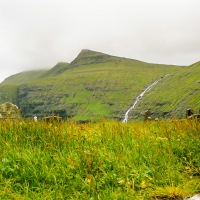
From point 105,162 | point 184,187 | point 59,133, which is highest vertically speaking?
point 59,133

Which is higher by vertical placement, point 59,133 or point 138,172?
point 59,133

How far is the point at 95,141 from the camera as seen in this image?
7.97 metres

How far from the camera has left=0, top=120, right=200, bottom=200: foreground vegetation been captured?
5.64 metres

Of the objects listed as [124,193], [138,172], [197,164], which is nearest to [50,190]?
[124,193]

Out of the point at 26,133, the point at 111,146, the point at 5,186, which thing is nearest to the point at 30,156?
the point at 5,186

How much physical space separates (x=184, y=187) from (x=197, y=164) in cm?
134

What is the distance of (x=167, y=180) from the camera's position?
6184 millimetres

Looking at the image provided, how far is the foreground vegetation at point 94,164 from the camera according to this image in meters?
5.64

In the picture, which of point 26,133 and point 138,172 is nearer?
point 138,172

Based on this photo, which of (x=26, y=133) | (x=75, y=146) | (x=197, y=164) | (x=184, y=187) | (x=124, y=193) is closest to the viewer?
(x=124, y=193)

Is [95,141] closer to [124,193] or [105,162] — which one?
[105,162]

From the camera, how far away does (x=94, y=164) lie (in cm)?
644

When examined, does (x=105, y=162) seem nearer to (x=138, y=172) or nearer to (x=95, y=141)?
(x=138, y=172)

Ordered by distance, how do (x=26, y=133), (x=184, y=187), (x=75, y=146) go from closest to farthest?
(x=184, y=187)
(x=75, y=146)
(x=26, y=133)
